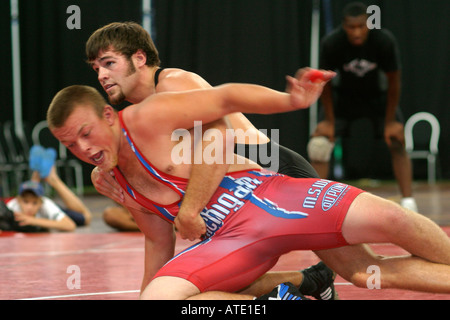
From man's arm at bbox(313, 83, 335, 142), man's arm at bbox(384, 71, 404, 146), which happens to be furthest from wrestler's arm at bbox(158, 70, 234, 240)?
man's arm at bbox(384, 71, 404, 146)

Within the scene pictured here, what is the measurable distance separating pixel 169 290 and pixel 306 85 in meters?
0.73

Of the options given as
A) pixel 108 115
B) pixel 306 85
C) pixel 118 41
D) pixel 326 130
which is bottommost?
pixel 326 130

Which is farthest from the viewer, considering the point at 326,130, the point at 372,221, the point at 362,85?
the point at 362,85

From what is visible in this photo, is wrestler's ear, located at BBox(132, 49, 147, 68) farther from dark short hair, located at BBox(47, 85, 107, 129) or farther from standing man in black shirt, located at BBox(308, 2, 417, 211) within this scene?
standing man in black shirt, located at BBox(308, 2, 417, 211)

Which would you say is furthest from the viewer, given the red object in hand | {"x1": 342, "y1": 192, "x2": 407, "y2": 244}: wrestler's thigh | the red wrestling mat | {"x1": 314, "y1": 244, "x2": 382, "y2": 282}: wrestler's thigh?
the red wrestling mat

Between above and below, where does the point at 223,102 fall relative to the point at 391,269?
above

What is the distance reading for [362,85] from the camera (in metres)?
5.47

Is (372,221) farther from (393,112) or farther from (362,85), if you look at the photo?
(362,85)

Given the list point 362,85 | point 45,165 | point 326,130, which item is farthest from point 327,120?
point 45,165

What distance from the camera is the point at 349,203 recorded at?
2.13 metres

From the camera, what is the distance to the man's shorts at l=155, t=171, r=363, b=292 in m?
2.11

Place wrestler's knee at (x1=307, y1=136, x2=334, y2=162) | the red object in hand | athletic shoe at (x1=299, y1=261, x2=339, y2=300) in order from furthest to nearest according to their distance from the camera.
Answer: wrestler's knee at (x1=307, y1=136, x2=334, y2=162) → athletic shoe at (x1=299, y1=261, x2=339, y2=300) → the red object in hand

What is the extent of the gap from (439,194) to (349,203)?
590 centimetres
